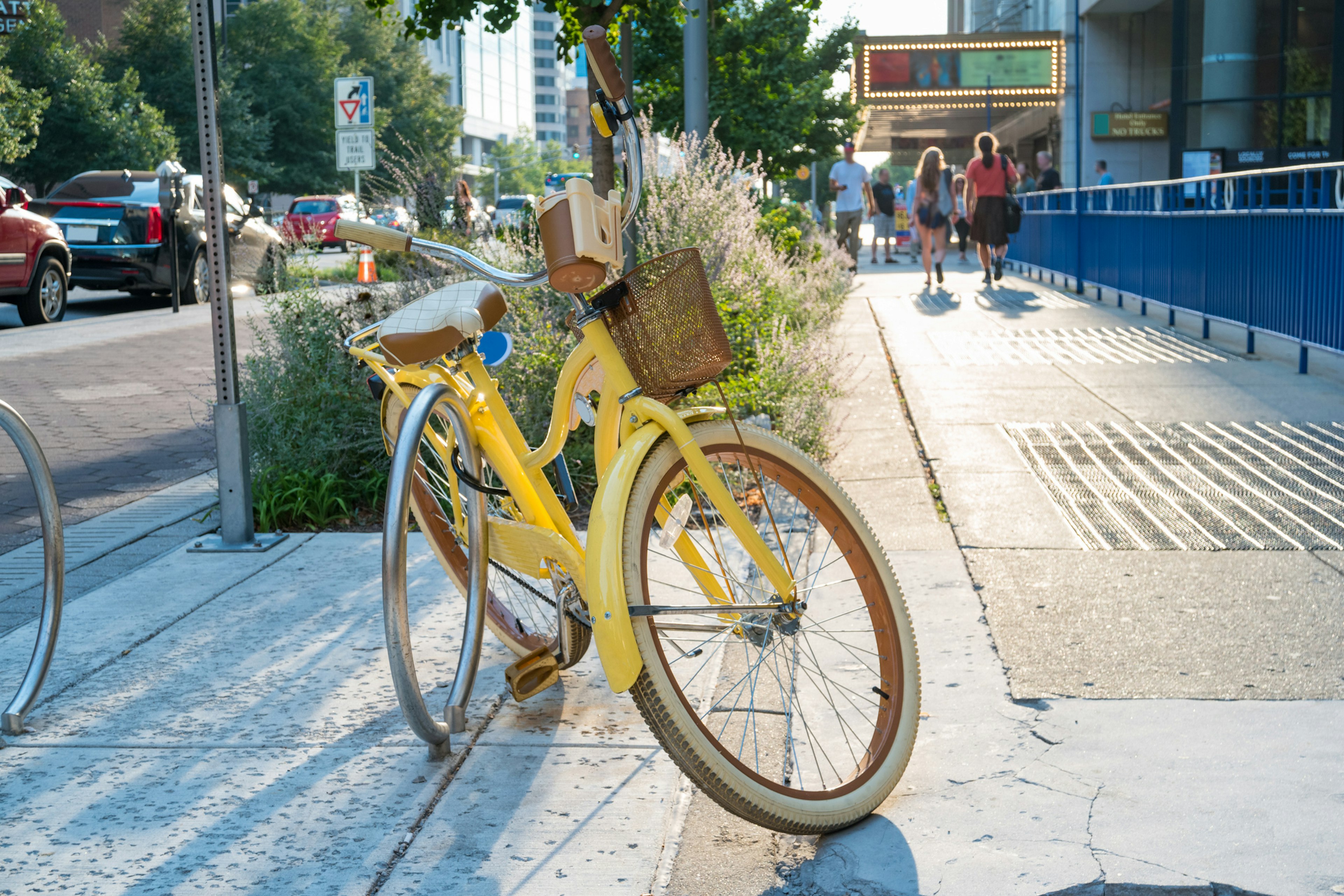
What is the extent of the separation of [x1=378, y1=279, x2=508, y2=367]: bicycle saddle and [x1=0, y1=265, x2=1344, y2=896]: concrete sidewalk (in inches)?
38.9

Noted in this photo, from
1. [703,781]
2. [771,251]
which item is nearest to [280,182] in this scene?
[771,251]

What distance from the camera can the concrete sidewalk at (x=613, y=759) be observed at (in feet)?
9.21

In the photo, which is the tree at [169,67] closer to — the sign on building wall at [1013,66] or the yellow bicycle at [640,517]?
the sign on building wall at [1013,66]

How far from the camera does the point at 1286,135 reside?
25719 millimetres

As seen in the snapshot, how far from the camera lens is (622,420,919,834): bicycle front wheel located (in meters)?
2.76

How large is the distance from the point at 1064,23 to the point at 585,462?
36.5 meters

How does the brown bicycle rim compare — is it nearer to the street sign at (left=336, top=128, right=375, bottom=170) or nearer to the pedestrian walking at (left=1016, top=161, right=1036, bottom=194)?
the street sign at (left=336, top=128, right=375, bottom=170)

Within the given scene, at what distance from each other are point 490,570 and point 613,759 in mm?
932

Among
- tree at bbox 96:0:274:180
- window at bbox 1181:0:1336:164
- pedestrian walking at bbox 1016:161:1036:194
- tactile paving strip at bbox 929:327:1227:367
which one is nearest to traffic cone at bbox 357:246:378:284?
tactile paving strip at bbox 929:327:1227:367

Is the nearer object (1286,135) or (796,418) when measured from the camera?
(796,418)

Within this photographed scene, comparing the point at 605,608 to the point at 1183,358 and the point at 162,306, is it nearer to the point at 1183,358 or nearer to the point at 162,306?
the point at 1183,358

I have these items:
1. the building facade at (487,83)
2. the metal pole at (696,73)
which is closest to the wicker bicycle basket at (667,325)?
the metal pole at (696,73)

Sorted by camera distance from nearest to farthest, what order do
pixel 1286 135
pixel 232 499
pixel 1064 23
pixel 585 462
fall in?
pixel 232 499 < pixel 585 462 < pixel 1286 135 < pixel 1064 23

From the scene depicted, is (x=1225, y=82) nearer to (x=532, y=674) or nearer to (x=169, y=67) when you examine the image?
(x=532, y=674)
